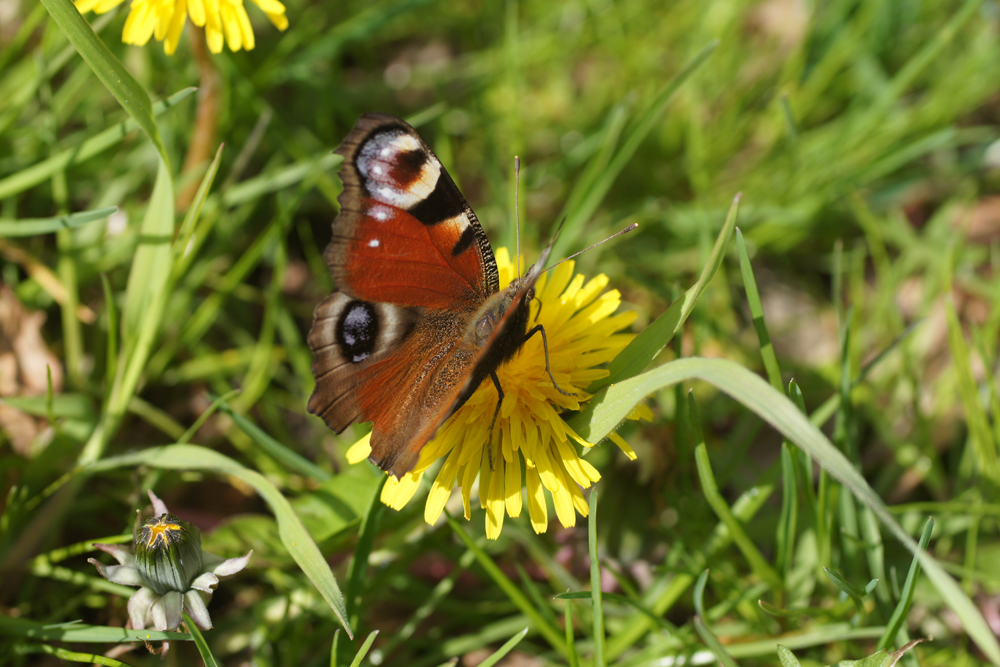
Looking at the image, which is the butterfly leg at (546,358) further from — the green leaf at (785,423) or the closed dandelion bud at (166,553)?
the closed dandelion bud at (166,553)

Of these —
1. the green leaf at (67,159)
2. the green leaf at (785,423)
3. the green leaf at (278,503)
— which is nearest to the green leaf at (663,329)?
the green leaf at (785,423)

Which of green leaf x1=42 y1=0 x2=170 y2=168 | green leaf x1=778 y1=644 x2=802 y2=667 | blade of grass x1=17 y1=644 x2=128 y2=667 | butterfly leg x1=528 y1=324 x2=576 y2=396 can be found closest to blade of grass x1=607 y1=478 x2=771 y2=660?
green leaf x1=778 y1=644 x2=802 y2=667

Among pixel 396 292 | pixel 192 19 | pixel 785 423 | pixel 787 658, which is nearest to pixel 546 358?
pixel 396 292

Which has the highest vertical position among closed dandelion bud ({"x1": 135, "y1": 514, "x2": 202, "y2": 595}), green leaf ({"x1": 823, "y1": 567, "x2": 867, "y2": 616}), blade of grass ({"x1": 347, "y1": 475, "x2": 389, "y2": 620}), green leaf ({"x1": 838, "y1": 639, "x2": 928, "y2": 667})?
closed dandelion bud ({"x1": 135, "y1": 514, "x2": 202, "y2": 595})

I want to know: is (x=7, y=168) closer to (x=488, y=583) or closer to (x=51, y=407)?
(x=51, y=407)

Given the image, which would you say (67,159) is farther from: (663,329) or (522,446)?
(663,329)

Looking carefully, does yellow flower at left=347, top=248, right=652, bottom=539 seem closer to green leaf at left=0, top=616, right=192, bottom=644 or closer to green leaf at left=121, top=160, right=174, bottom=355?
green leaf at left=0, top=616, right=192, bottom=644

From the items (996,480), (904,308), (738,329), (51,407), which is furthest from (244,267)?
(904,308)
